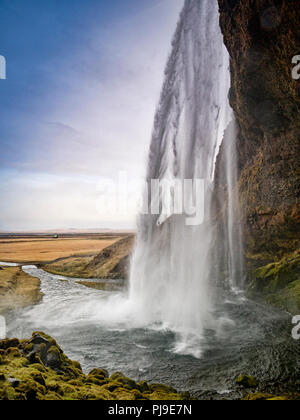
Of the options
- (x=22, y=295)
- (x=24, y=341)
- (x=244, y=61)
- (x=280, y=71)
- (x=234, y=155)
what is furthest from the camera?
(x=234, y=155)

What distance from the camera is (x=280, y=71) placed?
20.2 meters

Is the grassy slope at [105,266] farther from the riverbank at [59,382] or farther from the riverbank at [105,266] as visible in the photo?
the riverbank at [59,382]

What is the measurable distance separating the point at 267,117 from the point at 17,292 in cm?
3424

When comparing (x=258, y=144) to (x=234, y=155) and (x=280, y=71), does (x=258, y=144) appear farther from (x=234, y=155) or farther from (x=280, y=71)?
A: (x=280, y=71)

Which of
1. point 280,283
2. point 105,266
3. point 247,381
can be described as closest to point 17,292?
point 105,266

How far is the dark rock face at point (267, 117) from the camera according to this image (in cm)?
1877

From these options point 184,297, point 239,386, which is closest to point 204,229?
point 184,297

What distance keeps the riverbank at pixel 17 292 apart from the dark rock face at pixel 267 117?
79.3ft

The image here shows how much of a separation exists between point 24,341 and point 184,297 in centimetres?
1418

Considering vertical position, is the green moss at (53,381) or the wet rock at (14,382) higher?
the wet rock at (14,382)

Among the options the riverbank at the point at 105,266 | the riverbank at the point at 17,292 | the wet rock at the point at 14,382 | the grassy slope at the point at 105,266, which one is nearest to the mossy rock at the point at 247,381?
the wet rock at the point at 14,382

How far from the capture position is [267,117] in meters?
25.1
